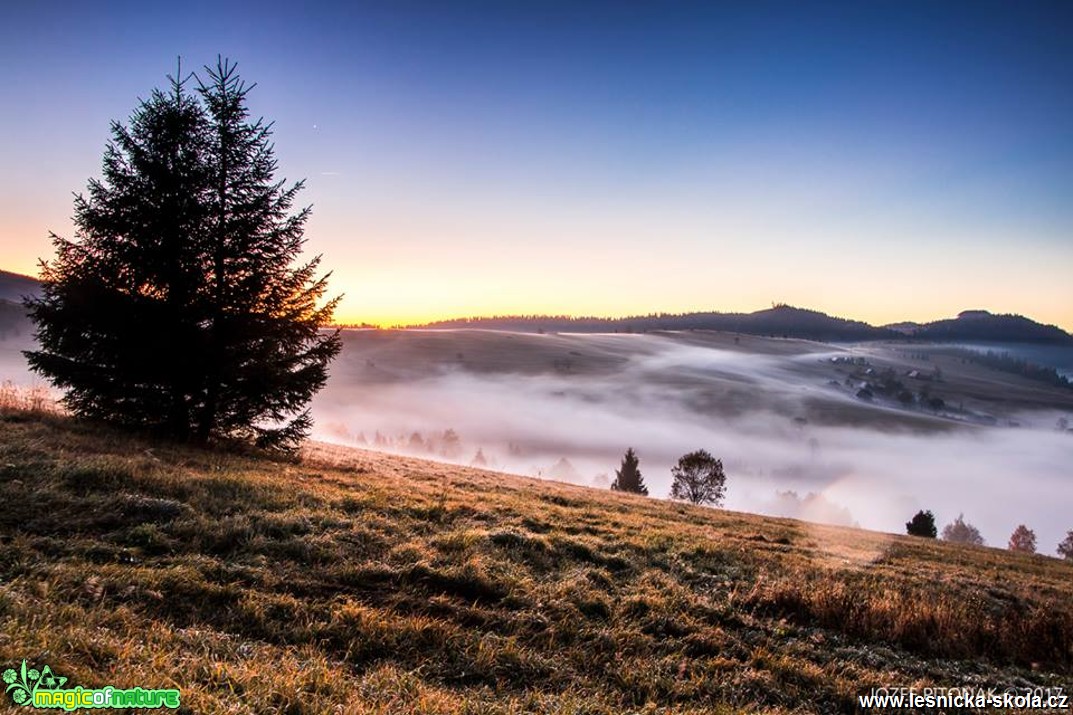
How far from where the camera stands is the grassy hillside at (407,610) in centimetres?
473

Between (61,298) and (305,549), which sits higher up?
(61,298)

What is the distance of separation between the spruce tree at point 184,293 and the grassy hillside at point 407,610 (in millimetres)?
2986

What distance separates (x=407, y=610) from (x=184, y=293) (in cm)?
1311

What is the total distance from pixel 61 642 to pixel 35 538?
336 cm

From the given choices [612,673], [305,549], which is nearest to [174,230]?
[305,549]

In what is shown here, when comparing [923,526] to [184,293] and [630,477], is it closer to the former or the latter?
[630,477]

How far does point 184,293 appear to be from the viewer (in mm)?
14734

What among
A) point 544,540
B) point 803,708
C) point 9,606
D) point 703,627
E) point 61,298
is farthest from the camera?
point 61,298

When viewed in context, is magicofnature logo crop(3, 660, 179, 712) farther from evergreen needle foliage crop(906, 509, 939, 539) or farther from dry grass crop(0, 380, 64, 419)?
evergreen needle foliage crop(906, 509, 939, 539)

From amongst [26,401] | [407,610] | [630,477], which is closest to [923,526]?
[630,477]

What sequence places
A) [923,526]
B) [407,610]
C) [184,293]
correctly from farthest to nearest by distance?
[923,526] → [184,293] → [407,610]

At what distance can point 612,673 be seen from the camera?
232 inches

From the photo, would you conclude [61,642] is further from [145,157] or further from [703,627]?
[145,157]

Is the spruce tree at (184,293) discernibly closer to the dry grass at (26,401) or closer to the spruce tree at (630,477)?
the dry grass at (26,401)
